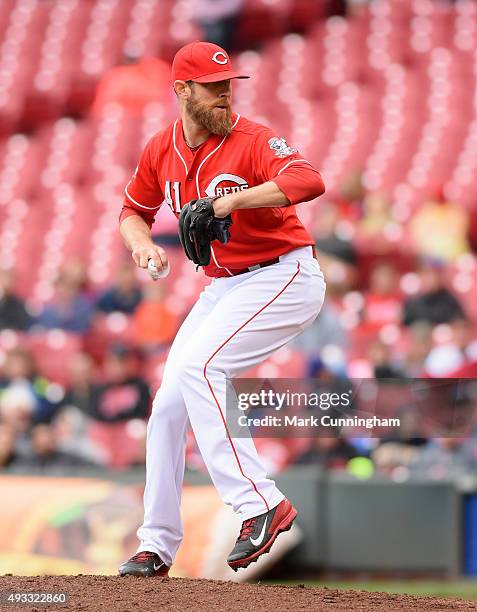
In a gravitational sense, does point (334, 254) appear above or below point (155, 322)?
above

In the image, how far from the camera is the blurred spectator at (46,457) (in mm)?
7125

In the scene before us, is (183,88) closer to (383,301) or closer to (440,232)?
(383,301)

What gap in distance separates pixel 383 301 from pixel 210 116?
4062mm

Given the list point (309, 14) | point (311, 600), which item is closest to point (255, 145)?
point (311, 600)

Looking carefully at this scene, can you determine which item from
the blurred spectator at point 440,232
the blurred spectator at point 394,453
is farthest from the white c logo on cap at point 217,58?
the blurred spectator at point 440,232

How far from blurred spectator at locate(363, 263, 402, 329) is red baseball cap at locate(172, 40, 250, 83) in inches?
156

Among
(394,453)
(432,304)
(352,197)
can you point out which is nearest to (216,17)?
(352,197)

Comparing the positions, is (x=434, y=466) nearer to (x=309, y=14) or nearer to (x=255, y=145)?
(x=255, y=145)

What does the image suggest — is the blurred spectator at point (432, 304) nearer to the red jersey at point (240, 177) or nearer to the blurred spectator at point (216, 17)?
the red jersey at point (240, 177)

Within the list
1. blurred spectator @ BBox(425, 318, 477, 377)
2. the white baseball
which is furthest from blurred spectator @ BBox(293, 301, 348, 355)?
the white baseball

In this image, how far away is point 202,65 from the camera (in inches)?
153

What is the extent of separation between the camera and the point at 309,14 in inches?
528

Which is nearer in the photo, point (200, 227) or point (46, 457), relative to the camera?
point (200, 227)

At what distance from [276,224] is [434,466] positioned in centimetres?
331
